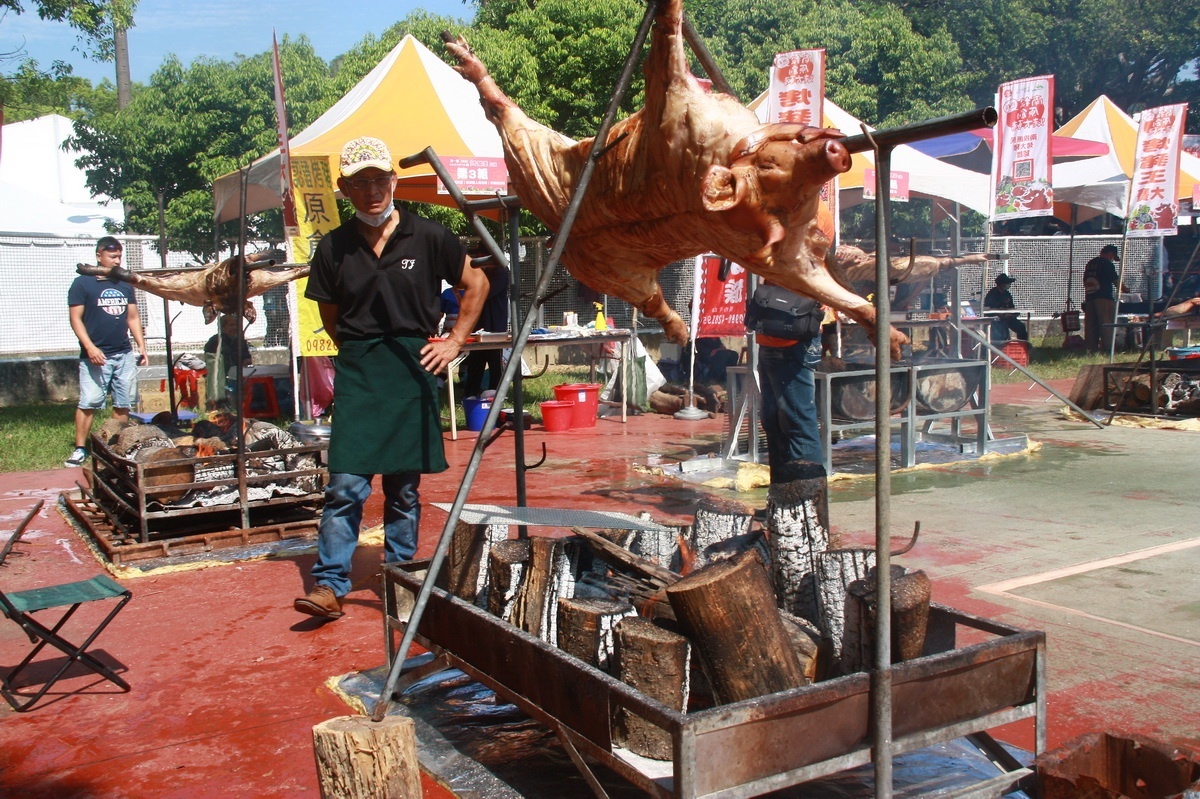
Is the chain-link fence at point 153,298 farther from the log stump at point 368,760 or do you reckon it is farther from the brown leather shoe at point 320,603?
the log stump at point 368,760

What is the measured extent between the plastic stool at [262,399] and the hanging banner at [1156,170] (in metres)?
12.2

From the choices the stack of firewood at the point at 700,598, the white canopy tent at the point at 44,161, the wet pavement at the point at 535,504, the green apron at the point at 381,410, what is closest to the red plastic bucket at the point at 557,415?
the wet pavement at the point at 535,504

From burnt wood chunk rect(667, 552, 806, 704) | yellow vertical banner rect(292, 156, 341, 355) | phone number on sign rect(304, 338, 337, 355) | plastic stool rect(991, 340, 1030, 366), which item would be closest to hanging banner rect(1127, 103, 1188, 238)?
plastic stool rect(991, 340, 1030, 366)

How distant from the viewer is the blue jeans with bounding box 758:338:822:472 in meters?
6.44

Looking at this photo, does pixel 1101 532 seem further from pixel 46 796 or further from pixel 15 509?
pixel 15 509

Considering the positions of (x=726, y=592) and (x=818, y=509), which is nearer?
(x=726, y=592)

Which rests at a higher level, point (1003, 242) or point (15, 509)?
point (1003, 242)

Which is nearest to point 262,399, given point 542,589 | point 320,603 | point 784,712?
point 320,603

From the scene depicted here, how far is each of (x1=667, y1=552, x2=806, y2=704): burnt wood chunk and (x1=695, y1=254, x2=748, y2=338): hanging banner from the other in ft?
22.7

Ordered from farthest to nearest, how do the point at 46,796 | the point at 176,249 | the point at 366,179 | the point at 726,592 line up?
the point at 176,249 < the point at 366,179 < the point at 46,796 < the point at 726,592

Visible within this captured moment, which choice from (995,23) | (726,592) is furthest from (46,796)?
(995,23)

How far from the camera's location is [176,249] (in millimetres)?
21000

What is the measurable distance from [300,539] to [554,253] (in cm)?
396

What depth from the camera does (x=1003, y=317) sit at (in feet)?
58.2
